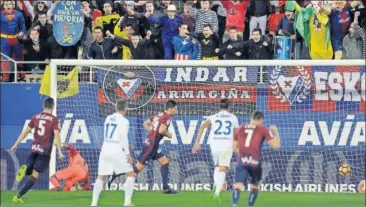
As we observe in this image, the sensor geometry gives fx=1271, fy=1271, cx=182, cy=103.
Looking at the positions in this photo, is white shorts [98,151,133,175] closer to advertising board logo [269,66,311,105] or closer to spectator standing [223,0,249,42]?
advertising board logo [269,66,311,105]

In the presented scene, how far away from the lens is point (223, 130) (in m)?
22.2

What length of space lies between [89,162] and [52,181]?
1.01 metres

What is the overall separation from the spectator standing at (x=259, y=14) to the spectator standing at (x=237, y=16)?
183 millimetres

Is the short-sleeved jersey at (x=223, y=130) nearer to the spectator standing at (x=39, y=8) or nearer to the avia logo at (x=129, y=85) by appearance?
the avia logo at (x=129, y=85)

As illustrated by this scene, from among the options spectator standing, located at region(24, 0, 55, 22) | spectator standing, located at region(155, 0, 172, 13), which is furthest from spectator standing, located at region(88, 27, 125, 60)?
spectator standing, located at region(24, 0, 55, 22)

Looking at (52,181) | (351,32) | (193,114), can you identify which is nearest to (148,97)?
(193,114)

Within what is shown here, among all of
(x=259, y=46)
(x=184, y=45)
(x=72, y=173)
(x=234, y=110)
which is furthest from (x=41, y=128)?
(x=259, y=46)

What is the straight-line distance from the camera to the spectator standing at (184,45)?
26.1 meters

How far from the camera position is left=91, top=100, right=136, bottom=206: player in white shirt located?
20.9 metres

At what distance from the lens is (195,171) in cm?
2561

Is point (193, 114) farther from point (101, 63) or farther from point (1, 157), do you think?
point (1, 157)

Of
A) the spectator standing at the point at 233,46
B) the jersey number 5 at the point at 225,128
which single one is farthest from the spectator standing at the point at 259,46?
the jersey number 5 at the point at 225,128

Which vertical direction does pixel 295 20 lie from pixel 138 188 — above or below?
above

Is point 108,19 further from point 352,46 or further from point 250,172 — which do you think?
point 250,172
